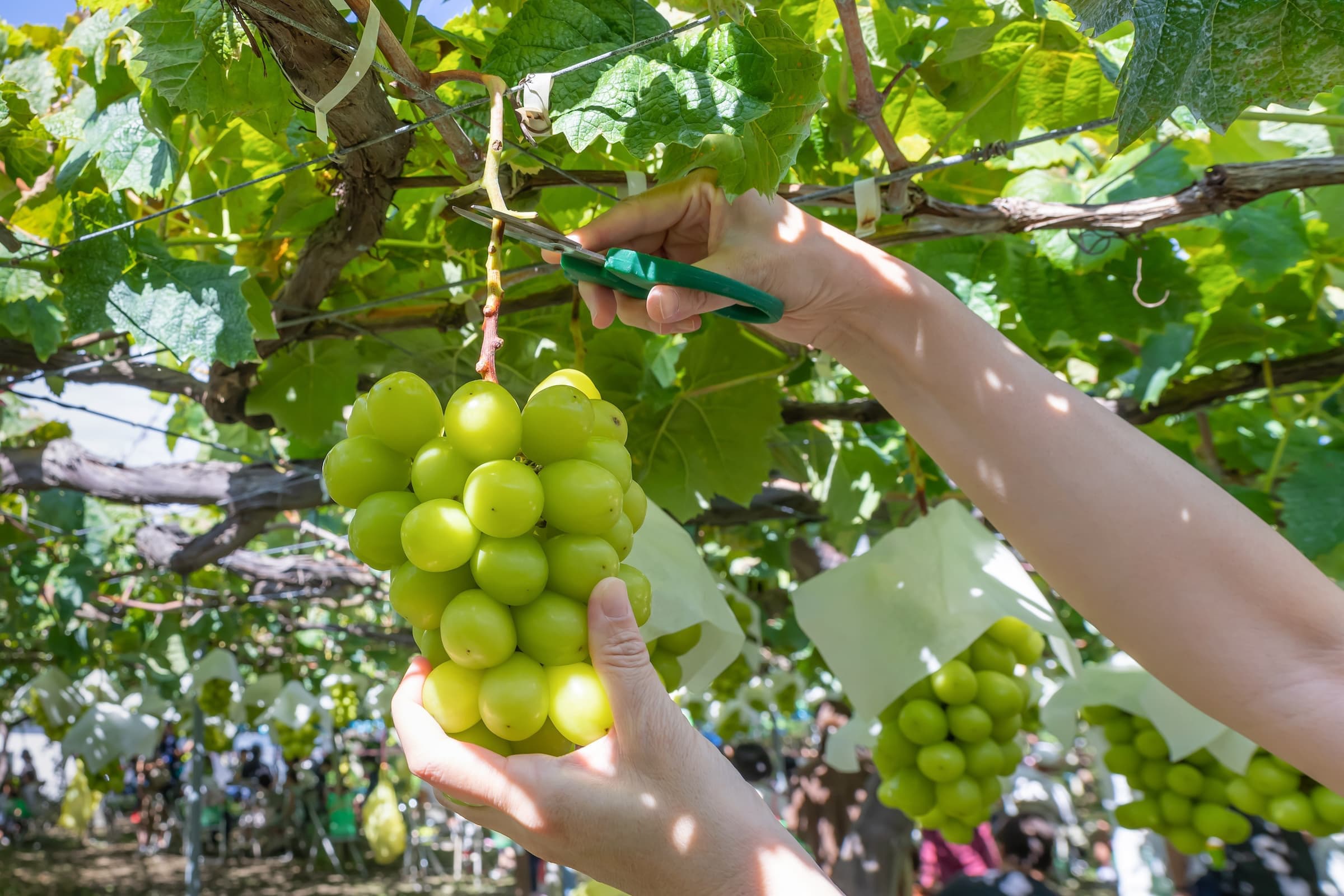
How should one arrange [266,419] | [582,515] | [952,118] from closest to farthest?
1. [582,515]
2. [952,118]
3. [266,419]

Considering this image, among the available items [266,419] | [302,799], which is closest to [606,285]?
[266,419]

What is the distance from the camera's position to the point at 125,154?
1.20 m

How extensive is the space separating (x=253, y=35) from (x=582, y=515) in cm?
57

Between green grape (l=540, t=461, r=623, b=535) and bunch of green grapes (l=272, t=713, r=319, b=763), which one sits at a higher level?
bunch of green grapes (l=272, t=713, r=319, b=763)

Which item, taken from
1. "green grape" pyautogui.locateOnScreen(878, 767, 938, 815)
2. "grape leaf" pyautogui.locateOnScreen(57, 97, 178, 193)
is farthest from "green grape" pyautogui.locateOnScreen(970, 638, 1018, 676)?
"grape leaf" pyautogui.locateOnScreen(57, 97, 178, 193)

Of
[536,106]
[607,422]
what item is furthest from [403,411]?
[536,106]

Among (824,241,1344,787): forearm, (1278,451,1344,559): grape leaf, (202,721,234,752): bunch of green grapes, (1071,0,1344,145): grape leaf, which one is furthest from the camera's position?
(202,721,234,752): bunch of green grapes

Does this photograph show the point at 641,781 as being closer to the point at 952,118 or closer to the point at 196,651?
the point at 952,118

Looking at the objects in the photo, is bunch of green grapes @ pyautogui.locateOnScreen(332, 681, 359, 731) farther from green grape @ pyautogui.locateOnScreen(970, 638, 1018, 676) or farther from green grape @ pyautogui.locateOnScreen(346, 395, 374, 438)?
green grape @ pyautogui.locateOnScreen(346, 395, 374, 438)

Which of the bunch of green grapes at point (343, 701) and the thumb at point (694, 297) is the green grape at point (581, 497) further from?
the bunch of green grapes at point (343, 701)

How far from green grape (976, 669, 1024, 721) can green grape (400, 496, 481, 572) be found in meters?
1.20

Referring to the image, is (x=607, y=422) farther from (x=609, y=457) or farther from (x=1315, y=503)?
(x=1315, y=503)

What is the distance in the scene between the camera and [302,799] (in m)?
11.7

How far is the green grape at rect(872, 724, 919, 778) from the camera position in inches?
63.1
